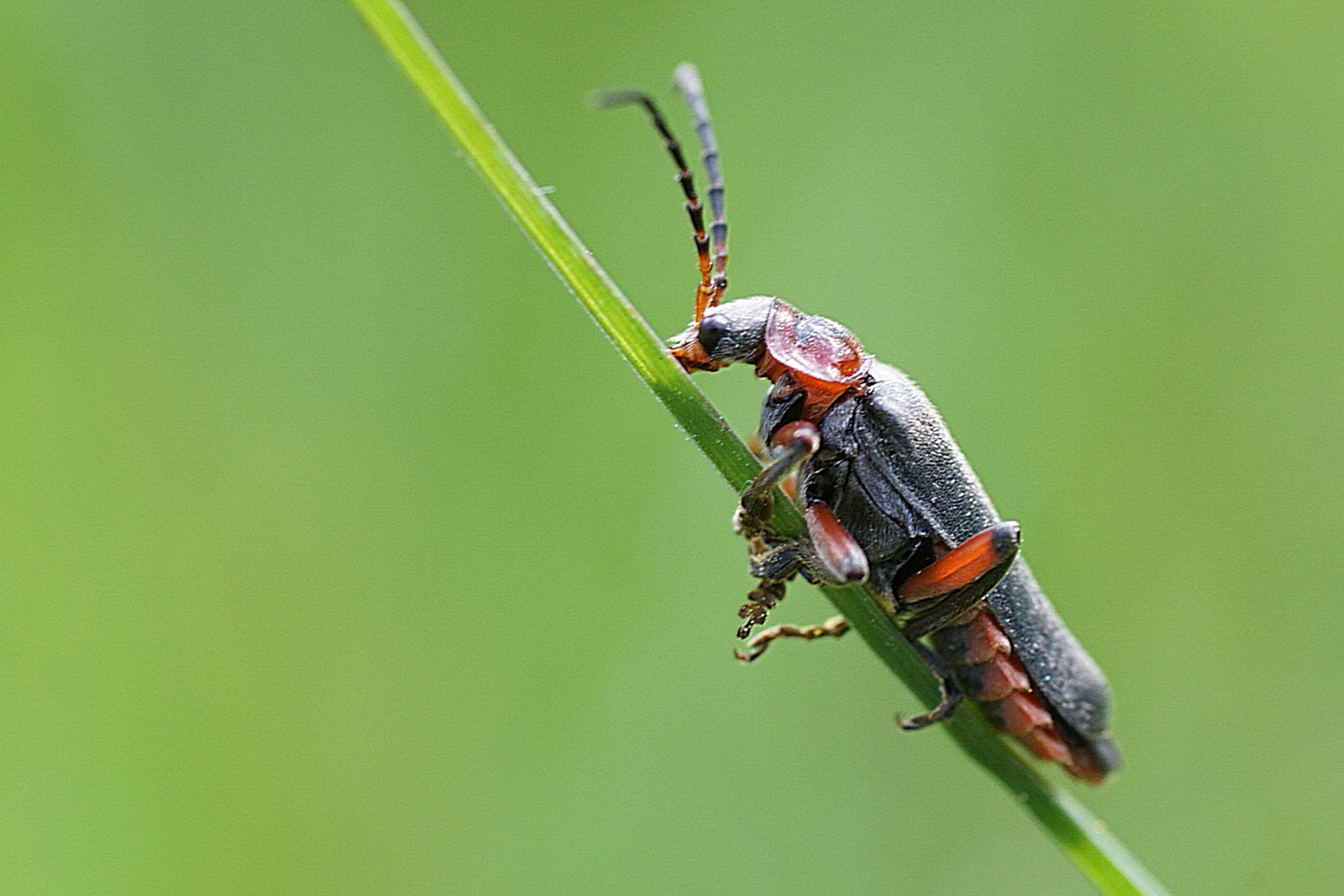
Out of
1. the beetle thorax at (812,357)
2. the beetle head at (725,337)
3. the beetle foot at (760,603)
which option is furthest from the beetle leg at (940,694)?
the beetle head at (725,337)

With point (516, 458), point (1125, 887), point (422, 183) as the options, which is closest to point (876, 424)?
point (1125, 887)

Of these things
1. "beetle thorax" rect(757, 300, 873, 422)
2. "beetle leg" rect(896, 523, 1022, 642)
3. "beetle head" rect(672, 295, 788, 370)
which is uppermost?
"beetle head" rect(672, 295, 788, 370)

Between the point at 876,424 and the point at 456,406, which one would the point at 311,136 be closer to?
the point at 456,406

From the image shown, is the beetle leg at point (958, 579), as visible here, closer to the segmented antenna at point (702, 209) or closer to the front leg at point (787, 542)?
the front leg at point (787, 542)

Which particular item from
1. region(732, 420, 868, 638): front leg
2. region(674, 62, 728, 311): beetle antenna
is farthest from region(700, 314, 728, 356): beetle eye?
region(732, 420, 868, 638): front leg

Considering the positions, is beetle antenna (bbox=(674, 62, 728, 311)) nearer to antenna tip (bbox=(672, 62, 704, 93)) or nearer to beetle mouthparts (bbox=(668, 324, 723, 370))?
antenna tip (bbox=(672, 62, 704, 93))

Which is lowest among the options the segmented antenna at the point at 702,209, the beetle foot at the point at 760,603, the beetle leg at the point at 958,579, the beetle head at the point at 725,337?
the beetle leg at the point at 958,579

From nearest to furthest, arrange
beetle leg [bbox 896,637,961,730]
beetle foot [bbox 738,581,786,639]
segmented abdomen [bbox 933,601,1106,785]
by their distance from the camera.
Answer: beetle foot [bbox 738,581,786,639] → beetle leg [bbox 896,637,961,730] → segmented abdomen [bbox 933,601,1106,785]
